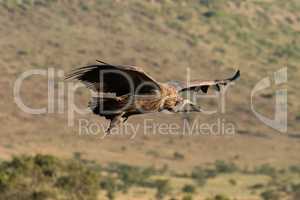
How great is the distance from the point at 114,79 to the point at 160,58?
84554 mm

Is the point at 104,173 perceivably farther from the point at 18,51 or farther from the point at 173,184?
the point at 18,51

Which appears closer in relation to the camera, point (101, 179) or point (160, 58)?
point (101, 179)

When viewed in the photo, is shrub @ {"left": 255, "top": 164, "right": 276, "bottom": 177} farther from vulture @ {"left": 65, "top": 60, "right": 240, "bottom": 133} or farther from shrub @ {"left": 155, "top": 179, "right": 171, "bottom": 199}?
vulture @ {"left": 65, "top": 60, "right": 240, "bottom": 133}

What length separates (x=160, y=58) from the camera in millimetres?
97875

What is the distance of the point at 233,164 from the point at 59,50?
3002 centimetres

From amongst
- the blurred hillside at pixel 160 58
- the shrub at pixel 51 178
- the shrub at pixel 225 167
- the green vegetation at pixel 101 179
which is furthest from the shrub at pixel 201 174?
the shrub at pixel 51 178

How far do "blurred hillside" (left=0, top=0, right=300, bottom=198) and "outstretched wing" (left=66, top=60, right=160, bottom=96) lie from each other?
53.8 m

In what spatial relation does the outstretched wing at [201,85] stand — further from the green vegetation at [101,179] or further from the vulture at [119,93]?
the green vegetation at [101,179]

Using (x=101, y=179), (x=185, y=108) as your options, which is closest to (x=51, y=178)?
(x=101, y=179)

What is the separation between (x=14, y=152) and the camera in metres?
68.5

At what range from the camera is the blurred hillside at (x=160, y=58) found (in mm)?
74500

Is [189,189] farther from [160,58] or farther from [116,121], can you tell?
[116,121]

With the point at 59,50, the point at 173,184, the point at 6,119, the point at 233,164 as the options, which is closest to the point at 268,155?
the point at 233,164

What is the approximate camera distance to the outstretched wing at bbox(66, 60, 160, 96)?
1291cm
